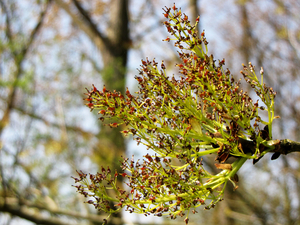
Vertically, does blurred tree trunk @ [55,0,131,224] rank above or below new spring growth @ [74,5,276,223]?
above

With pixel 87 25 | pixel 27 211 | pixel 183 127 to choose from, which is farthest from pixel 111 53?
pixel 183 127

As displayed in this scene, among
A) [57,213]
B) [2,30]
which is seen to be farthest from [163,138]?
[2,30]

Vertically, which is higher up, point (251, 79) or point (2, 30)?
point (2, 30)

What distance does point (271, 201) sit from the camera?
10.7m

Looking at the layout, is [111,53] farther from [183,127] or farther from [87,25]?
[183,127]

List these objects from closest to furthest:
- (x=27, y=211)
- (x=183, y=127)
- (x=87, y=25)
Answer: (x=183, y=127) < (x=27, y=211) < (x=87, y=25)

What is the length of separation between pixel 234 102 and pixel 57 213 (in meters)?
4.21

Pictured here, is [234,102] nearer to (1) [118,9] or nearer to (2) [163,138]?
(2) [163,138]

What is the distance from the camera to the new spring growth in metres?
1.53

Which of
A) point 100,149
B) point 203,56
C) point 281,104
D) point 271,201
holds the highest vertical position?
point 281,104

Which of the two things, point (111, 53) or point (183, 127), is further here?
point (111, 53)

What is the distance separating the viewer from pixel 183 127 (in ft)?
5.22

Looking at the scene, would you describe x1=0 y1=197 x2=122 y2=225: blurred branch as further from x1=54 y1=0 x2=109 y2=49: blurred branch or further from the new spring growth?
x1=54 y1=0 x2=109 y2=49: blurred branch

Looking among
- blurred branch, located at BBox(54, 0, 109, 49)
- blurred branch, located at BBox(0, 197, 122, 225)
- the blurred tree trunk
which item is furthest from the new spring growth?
blurred branch, located at BBox(54, 0, 109, 49)
